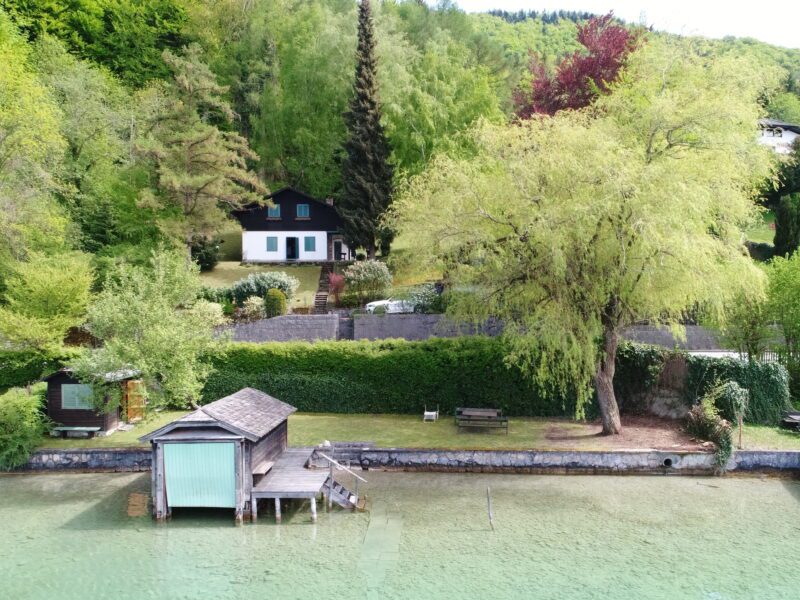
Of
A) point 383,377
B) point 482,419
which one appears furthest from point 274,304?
point 482,419

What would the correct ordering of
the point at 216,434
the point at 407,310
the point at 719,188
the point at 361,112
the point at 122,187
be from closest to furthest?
the point at 216,434 → the point at 719,188 → the point at 407,310 → the point at 122,187 → the point at 361,112

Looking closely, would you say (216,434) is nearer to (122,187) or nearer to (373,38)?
(122,187)

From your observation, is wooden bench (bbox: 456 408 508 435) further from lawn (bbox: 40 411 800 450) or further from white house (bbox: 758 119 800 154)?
white house (bbox: 758 119 800 154)

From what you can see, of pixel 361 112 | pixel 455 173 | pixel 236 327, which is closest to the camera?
pixel 455 173

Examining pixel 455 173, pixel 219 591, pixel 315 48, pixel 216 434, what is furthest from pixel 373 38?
pixel 219 591

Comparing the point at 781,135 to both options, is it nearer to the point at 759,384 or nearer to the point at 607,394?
the point at 759,384

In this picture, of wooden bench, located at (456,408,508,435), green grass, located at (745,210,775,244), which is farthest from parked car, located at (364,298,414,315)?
green grass, located at (745,210,775,244)

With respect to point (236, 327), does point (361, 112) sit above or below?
above

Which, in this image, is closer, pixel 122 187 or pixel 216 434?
pixel 216 434
